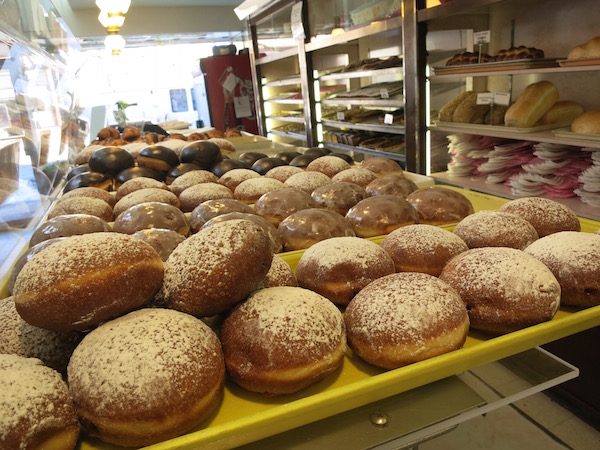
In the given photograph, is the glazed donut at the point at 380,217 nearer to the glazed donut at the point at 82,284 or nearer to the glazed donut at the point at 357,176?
the glazed donut at the point at 357,176

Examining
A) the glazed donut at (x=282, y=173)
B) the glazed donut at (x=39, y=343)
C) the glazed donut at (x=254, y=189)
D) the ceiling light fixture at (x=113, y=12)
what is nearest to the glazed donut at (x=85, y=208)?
the glazed donut at (x=254, y=189)

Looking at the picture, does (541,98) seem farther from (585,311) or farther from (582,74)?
(585,311)

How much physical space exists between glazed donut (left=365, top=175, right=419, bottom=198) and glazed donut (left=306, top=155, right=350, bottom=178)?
0.40 metres

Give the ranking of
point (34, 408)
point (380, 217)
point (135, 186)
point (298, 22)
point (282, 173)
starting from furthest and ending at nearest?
point (298, 22) < point (282, 173) < point (135, 186) < point (380, 217) < point (34, 408)

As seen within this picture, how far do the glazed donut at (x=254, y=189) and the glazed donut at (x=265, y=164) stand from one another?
0.48 m

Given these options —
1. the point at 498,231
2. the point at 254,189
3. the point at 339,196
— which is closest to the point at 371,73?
the point at 254,189

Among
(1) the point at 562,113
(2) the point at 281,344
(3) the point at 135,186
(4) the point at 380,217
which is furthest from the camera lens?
(1) the point at 562,113

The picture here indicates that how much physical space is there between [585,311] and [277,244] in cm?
74

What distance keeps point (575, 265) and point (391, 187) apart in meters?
0.89

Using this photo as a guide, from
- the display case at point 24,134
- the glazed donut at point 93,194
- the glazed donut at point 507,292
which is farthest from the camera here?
the glazed donut at point 93,194

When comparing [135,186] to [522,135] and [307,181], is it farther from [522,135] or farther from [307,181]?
[522,135]

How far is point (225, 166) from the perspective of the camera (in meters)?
2.42

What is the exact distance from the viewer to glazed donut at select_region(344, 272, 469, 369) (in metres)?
0.76

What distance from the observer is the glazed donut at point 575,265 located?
91cm
